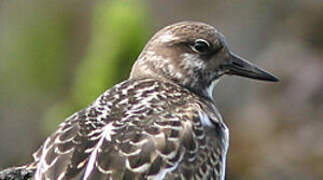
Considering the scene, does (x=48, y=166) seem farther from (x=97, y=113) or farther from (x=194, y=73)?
(x=194, y=73)

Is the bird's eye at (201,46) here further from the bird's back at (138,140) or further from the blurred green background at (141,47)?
the blurred green background at (141,47)

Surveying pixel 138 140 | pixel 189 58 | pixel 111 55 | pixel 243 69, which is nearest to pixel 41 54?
pixel 111 55

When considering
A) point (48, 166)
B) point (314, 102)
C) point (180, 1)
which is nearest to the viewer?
point (48, 166)

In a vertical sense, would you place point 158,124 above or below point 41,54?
above

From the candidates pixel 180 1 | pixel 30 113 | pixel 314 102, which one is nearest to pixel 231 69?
pixel 314 102

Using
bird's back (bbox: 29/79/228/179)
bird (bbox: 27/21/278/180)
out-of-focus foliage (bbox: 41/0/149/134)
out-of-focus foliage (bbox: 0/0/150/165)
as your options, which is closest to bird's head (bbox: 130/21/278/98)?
bird (bbox: 27/21/278/180)

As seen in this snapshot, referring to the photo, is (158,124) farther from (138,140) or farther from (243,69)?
(243,69)

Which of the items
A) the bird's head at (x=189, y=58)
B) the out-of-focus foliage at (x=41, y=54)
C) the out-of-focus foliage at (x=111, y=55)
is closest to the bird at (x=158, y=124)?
the bird's head at (x=189, y=58)
